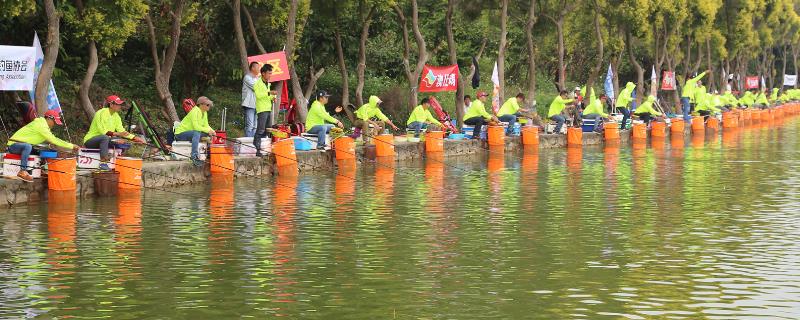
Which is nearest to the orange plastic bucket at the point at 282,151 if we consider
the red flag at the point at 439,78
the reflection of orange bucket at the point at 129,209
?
the reflection of orange bucket at the point at 129,209

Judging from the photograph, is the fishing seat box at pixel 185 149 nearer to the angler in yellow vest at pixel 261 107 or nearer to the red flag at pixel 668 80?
the angler in yellow vest at pixel 261 107

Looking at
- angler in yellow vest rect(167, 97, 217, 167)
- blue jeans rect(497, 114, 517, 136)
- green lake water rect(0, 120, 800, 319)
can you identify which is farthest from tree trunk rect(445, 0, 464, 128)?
angler in yellow vest rect(167, 97, 217, 167)

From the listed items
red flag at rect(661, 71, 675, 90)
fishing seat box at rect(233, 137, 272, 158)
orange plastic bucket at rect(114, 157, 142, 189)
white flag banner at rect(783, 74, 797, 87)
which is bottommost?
orange plastic bucket at rect(114, 157, 142, 189)

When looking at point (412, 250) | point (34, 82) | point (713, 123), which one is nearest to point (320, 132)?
point (34, 82)

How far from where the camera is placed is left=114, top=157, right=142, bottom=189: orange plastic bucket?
72.5ft

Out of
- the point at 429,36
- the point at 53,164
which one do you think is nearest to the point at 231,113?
the point at 429,36

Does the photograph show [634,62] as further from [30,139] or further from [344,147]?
[30,139]

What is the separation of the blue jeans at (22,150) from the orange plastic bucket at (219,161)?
4808 millimetres

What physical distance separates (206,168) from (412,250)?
10.3 metres

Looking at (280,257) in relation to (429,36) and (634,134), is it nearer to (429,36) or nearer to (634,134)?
(634,134)

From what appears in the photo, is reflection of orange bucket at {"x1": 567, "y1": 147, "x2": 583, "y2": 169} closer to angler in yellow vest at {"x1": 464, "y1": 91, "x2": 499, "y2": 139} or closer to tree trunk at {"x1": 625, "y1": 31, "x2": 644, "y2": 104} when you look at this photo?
angler in yellow vest at {"x1": 464, "y1": 91, "x2": 499, "y2": 139}

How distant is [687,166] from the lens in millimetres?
30938

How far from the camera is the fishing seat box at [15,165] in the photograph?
806 inches

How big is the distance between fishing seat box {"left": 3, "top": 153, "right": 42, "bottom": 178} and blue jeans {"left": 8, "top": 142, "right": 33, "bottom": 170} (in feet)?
0.15
